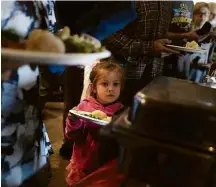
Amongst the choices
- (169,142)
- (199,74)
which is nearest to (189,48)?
(199,74)

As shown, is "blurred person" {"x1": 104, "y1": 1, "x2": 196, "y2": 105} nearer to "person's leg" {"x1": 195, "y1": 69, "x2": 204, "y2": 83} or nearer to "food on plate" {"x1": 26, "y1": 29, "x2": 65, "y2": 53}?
"person's leg" {"x1": 195, "y1": 69, "x2": 204, "y2": 83}

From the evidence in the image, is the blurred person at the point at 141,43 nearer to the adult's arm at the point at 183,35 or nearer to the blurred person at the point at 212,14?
the adult's arm at the point at 183,35

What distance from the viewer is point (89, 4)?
1.06 meters

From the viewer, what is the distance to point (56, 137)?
8.52ft

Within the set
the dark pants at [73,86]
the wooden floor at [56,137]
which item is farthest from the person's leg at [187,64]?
the wooden floor at [56,137]

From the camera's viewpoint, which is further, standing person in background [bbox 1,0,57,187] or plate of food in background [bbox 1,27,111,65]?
standing person in background [bbox 1,0,57,187]

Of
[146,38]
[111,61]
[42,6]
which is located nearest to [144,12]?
[146,38]

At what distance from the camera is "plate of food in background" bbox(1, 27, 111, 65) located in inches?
27.0

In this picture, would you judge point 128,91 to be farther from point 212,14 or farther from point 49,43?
point 49,43

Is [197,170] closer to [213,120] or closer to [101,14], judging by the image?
[213,120]

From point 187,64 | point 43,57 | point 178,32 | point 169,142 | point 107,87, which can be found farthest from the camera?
point 178,32

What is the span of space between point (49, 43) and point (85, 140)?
0.88 metres

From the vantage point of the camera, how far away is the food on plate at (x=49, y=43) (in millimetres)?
733

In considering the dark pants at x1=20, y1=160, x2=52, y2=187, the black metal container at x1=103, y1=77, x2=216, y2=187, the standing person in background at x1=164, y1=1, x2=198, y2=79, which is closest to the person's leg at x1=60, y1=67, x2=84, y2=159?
the standing person in background at x1=164, y1=1, x2=198, y2=79
